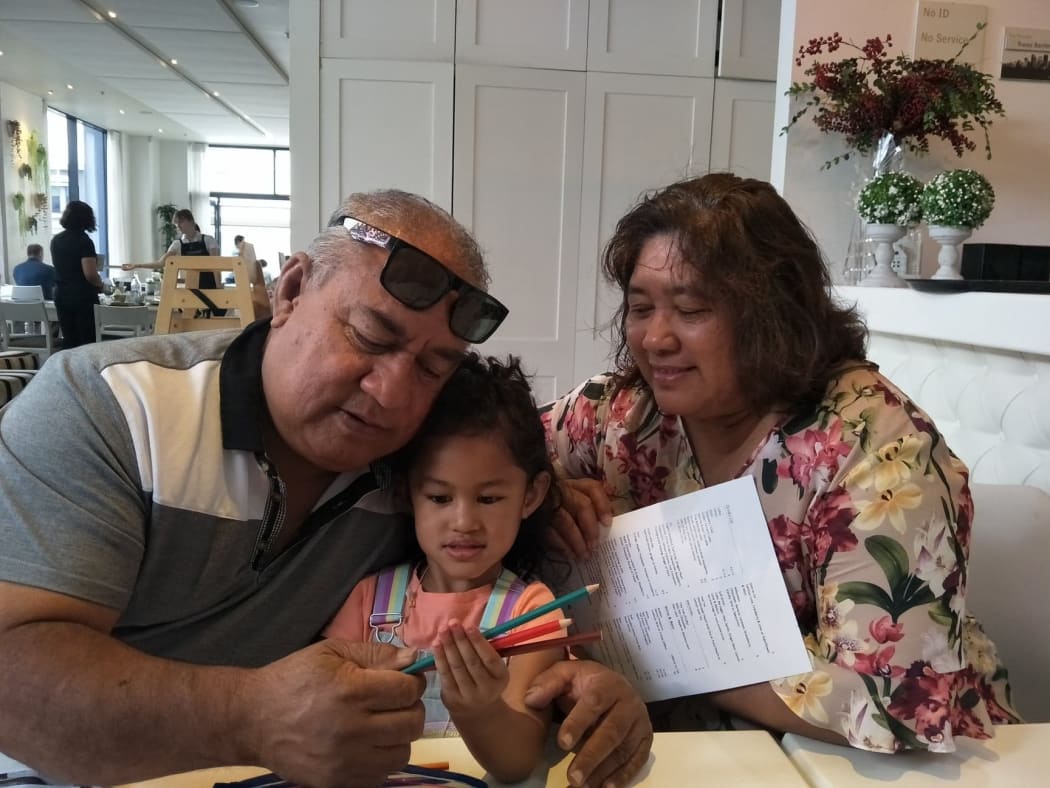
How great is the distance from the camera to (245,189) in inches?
542

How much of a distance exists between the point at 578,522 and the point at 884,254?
1.61m

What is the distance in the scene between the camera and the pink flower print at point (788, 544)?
3.34ft

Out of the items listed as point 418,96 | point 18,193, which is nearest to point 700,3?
point 418,96

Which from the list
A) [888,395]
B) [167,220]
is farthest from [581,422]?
[167,220]

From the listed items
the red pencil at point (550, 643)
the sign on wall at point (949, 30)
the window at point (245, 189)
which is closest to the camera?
the red pencil at point (550, 643)

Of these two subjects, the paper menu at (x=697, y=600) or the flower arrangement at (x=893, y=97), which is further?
the flower arrangement at (x=893, y=97)

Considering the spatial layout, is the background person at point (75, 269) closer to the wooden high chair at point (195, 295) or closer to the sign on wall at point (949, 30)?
the wooden high chair at point (195, 295)

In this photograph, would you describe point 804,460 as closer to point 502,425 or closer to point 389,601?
point 502,425

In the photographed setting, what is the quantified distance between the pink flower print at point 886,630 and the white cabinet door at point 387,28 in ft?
9.85

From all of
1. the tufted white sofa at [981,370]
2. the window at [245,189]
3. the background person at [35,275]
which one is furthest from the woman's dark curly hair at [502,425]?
the window at [245,189]

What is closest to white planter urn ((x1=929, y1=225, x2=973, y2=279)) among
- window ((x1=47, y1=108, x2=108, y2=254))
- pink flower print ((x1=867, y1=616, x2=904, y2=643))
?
pink flower print ((x1=867, y1=616, x2=904, y2=643))

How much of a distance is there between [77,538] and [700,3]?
3.41 metres

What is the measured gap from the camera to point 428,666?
735 millimetres

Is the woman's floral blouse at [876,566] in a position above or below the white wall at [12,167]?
below
